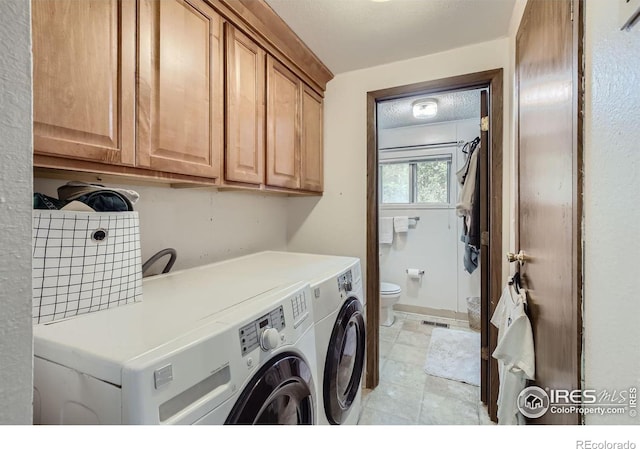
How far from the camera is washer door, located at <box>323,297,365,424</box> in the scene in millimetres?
1138

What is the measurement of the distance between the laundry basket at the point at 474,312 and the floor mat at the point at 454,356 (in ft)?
0.29

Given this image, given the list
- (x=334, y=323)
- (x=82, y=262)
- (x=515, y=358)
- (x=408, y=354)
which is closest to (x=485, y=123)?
(x=515, y=358)

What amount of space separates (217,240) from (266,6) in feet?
4.06

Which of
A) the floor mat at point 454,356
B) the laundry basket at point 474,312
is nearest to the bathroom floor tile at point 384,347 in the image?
the floor mat at point 454,356

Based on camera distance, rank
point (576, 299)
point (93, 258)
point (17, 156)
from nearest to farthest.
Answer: point (17, 156), point (576, 299), point (93, 258)

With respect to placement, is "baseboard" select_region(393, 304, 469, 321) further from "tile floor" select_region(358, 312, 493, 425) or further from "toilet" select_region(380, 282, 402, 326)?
"tile floor" select_region(358, 312, 493, 425)

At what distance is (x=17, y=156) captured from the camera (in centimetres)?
33

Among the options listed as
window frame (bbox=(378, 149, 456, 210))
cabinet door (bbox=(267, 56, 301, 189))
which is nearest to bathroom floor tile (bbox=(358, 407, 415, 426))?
cabinet door (bbox=(267, 56, 301, 189))

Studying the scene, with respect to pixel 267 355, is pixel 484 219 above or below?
above

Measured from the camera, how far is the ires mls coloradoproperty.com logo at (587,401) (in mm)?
540

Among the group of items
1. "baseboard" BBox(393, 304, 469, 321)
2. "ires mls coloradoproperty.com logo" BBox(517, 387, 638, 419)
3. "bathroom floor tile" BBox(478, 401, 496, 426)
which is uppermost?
"ires mls coloradoproperty.com logo" BBox(517, 387, 638, 419)

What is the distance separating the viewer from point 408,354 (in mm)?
2439
